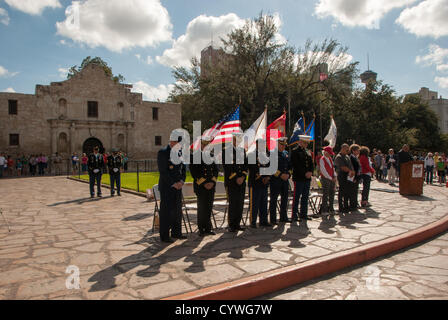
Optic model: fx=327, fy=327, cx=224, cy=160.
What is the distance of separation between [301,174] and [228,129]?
209cm

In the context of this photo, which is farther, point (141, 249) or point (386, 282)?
point (141, 249)

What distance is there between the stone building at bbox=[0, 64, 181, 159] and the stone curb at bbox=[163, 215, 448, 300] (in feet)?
107

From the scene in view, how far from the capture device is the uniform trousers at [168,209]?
6027 millimetres

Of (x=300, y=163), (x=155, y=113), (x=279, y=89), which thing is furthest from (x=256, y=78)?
(x=300, y=163)

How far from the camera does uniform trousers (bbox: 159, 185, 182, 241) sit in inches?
237

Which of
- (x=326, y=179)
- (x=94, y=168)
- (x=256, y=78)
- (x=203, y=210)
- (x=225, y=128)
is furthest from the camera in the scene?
(x=256, y=78)

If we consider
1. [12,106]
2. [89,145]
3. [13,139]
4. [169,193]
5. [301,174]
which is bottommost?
[169,193]

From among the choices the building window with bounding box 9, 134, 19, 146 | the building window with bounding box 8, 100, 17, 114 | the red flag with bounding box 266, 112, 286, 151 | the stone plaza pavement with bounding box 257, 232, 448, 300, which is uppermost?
the building window with bounding box 8, 100, 17, 114

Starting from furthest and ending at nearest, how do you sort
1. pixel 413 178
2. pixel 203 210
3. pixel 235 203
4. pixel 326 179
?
pixel 413 178
pixel 326 179
pixel 235 203
pixel 203 210

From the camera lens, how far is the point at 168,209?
6082 mm

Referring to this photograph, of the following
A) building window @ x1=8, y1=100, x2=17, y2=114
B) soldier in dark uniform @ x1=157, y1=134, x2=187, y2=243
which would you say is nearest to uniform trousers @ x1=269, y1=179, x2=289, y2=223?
soldier in dark uniform @ x1=157, y1=134, x2=187, y2=243

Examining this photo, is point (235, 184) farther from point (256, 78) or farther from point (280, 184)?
point (256, 78)

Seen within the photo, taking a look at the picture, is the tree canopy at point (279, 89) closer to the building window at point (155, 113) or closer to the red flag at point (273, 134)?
the building window at point (155, 113)

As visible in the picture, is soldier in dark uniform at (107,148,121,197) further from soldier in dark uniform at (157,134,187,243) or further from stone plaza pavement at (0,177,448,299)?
soldier in dark uniform at (157,134,187,243)
